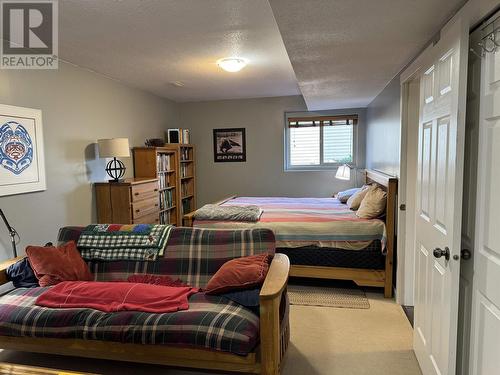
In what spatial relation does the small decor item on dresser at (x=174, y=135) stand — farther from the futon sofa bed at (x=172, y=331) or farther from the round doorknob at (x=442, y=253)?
the round doorknob at (x=442, y=253)

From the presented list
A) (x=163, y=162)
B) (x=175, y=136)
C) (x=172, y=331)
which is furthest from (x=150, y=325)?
(x=175, y=136)

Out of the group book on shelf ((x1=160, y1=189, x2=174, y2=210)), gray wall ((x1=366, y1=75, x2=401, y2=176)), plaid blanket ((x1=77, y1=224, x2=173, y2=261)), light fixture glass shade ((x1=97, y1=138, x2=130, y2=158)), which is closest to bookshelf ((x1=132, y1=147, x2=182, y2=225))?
book on shelf ((x1=160, y1=189, x2=174, y2=210))

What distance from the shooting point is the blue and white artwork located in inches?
106

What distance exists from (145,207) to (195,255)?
1.86m

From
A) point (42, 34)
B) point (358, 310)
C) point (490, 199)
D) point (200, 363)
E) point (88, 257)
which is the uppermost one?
point (42, 34)

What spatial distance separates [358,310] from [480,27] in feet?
7.47

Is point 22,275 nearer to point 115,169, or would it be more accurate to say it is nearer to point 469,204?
point 115,169

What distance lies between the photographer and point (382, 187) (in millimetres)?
3596

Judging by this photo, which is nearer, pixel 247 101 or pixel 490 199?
pixel 490 199

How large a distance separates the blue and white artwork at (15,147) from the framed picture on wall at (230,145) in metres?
3.37

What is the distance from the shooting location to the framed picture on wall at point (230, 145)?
5910mm

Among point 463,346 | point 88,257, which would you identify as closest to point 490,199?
point 463,346

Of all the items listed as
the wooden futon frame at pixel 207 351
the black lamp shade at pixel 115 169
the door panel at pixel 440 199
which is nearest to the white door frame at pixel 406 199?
the door panel at pixel 440 199

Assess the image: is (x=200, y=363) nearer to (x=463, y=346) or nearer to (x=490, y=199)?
(x=463, y=346)
